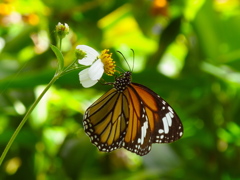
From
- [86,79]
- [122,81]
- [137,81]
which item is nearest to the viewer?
[86,79]

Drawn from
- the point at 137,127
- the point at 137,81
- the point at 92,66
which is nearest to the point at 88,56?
the point at 92,66

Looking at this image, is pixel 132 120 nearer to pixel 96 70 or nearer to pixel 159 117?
pixel 159 117

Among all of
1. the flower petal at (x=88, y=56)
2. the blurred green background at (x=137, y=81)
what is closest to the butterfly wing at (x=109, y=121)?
the flower petal at (x=88, y=56)

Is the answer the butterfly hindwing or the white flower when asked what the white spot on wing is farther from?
the white flower

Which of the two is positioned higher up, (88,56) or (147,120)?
(88,56)

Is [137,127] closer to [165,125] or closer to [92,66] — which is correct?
[165,125]

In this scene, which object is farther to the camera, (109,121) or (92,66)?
(109,121)

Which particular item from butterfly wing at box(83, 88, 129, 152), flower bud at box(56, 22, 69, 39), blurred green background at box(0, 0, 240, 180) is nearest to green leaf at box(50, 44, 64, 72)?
flower bud at box(56, 22, 69, 39)

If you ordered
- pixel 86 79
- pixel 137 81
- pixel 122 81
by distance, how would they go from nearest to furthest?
1. pixel 86 79
2. pixel 122 81
3. pixel 137 81

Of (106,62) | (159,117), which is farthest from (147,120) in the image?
(106,62)
